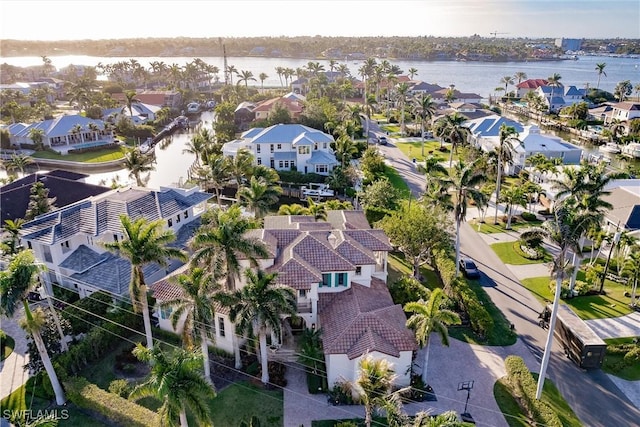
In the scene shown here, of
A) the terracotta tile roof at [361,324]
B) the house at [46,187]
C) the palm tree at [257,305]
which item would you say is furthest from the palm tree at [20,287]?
the house at [46,187]

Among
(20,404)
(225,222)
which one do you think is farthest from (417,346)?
(20,404)

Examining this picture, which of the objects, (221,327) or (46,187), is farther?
(46,187)

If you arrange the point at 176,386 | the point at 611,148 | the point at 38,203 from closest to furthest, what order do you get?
the point at 176,386
the point at 38,203
the point at 611,148

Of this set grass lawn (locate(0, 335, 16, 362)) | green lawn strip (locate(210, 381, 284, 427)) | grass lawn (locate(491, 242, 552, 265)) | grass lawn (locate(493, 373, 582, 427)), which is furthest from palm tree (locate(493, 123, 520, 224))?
grass lawn (locate(0, 335, 16, 362))

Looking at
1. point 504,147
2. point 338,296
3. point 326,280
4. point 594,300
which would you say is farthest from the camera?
point 504,147

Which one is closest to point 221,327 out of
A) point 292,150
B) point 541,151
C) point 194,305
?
point 194,305

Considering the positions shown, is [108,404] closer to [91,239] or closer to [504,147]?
[91,239]
